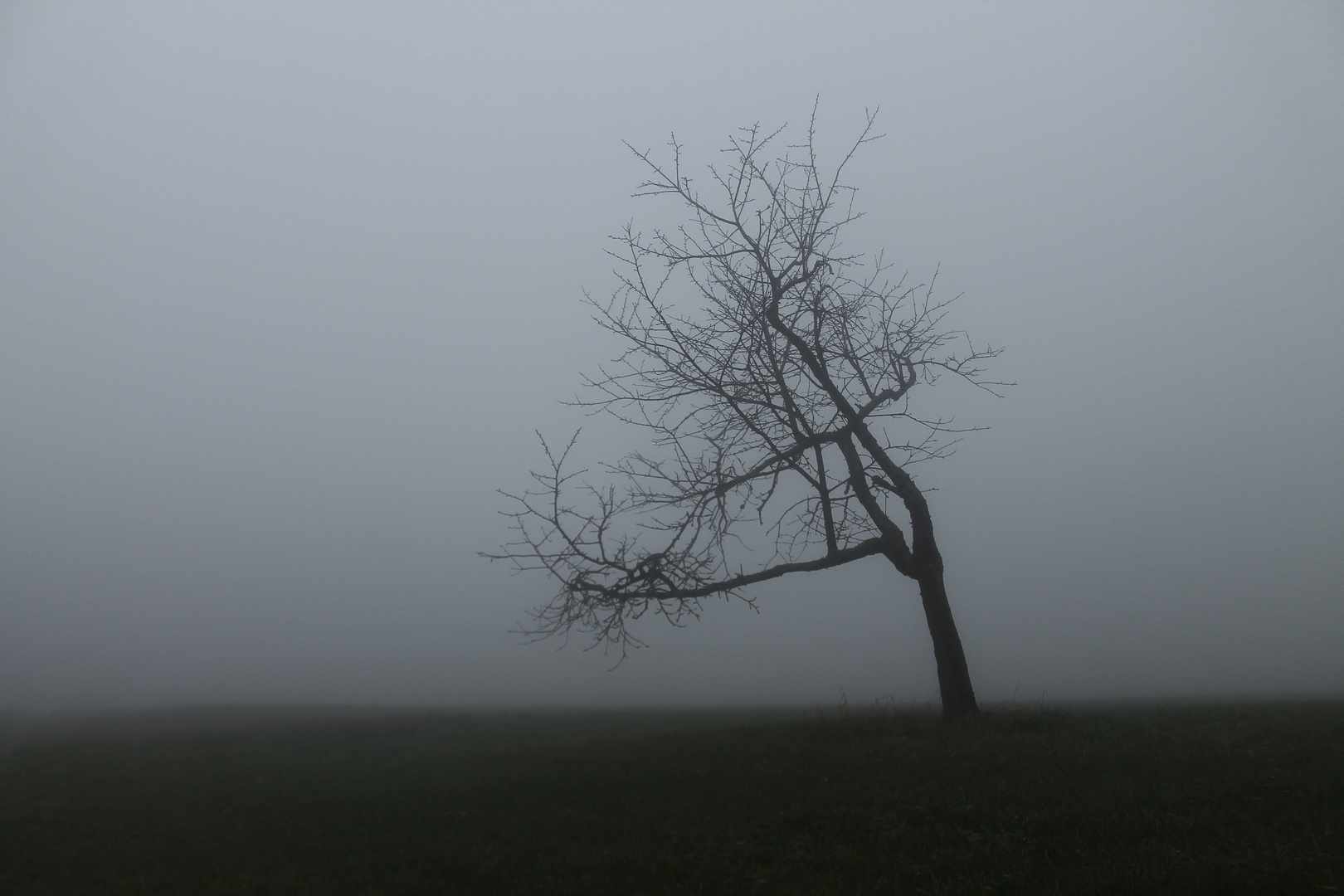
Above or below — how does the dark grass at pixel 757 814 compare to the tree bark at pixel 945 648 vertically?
below

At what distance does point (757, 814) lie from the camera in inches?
298

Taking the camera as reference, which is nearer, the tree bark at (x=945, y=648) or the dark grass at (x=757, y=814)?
the dark grass at (x=757, y=814)

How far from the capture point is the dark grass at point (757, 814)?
5.81m

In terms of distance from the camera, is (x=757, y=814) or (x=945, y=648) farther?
(x=945, y=648)

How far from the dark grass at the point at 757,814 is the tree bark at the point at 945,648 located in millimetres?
561

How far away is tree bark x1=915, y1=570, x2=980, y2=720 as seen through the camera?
11.7m

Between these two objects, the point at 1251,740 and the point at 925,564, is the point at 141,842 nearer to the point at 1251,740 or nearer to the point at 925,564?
the point at 925,564

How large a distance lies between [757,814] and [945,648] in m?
5.55

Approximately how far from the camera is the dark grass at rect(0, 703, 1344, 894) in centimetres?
581

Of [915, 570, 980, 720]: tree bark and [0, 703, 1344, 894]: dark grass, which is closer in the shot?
[0, 703, 1344, 894]: dark grass

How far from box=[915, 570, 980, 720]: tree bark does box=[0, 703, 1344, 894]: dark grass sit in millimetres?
561

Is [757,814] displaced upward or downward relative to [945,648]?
downward

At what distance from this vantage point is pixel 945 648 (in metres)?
12.0

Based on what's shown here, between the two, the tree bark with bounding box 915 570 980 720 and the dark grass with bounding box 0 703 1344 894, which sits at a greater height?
the tree bark with bounding box 915 570 980 720
